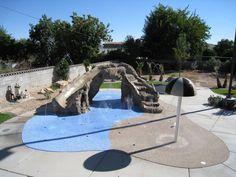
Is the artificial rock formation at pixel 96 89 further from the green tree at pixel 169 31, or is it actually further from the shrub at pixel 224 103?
the green tree at pixel 169 31

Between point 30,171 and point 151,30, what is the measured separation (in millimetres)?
26072

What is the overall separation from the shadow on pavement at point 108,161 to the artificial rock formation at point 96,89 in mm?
4199

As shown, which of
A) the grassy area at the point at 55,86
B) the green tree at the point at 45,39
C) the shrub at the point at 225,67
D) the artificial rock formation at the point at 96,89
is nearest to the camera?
the artificial rock formation at the point at 96,89

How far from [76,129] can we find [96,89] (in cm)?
418

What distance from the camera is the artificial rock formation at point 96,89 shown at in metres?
10.3

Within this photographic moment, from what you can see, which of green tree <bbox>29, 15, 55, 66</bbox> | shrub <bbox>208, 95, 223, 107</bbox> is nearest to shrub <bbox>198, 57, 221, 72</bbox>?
shrub <bbox>208, 95, 223, 107</bbox>

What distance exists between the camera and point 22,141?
7.30 metres

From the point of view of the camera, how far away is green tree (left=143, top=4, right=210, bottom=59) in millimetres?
27281

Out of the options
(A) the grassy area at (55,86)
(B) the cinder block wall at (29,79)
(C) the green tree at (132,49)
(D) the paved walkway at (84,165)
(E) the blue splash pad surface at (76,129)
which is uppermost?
(C) the green tree at (132,49)

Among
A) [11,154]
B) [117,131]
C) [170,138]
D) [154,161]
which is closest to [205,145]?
[170,138]

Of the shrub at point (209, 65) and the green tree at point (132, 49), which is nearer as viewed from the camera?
the shrub at point (209, 65)

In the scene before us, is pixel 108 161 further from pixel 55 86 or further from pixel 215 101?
pixel 55 86

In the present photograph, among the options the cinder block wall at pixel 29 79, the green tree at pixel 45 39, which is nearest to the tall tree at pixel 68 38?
the green tree at pixel 45 39

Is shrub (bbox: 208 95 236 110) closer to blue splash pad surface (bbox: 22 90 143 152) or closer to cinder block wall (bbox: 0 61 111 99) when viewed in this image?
blue splash pad surface (bbox: 22 90 143 152)
